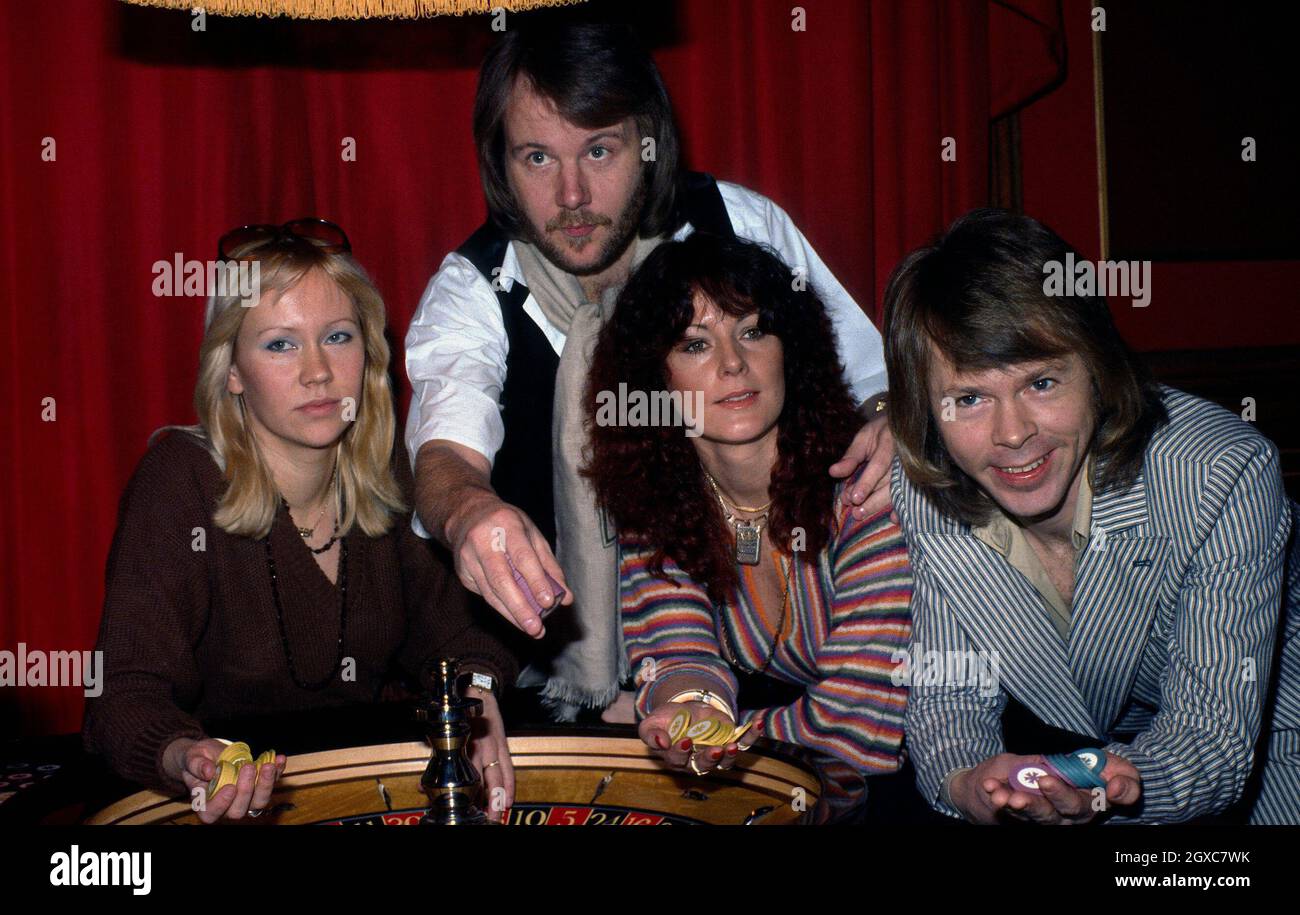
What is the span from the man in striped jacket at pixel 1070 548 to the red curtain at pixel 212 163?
139 cm

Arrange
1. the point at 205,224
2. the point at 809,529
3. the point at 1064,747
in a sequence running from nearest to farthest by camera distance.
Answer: the point at 1064,747
the point at 809,529
the point at 205,224

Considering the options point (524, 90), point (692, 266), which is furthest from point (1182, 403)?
point (524, 90)

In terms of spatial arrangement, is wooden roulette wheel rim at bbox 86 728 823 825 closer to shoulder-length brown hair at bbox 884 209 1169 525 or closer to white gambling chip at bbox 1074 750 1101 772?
white gambling chip at bbox 1074 750 1101 772

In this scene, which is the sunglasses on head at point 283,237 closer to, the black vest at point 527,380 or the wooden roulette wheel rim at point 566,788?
the black vest at point 527,380

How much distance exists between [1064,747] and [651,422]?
34.9 inches

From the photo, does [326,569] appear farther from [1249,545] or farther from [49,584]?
[1249,545]

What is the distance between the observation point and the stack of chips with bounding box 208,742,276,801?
1304 mm

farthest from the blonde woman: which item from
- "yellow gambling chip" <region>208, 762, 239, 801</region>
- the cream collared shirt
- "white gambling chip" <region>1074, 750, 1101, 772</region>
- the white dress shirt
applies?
"white gambling chip" <region>1074, 750, 1101, 772</region>

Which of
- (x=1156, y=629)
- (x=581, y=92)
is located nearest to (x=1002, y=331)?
(x=1156, y=629)

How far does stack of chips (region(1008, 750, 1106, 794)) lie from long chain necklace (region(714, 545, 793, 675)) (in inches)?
28.4

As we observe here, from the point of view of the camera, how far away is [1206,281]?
3.26 meters

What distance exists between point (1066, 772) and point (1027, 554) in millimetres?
550

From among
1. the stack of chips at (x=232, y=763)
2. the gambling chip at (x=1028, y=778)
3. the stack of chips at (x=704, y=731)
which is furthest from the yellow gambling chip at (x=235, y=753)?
the gambling chip at (x=1028, y=778)

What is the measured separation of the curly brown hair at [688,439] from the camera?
2.06 m
